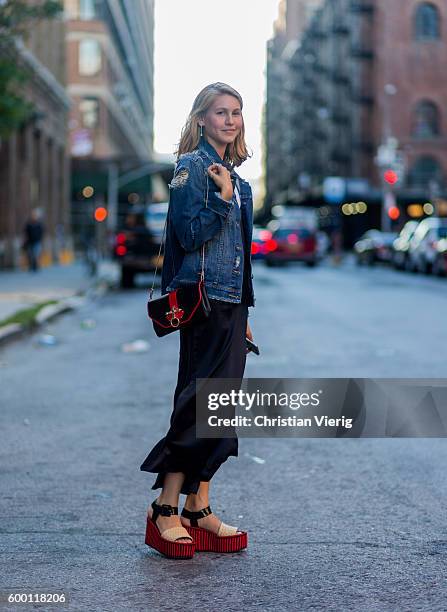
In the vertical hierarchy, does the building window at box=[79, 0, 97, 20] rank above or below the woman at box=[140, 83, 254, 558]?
above

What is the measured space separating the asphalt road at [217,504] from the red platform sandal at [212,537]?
0.05 metres

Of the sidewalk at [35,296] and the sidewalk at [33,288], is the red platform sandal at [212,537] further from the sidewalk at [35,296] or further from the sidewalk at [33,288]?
the sidewalk at [33,288]

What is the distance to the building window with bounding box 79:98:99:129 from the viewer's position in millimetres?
74812

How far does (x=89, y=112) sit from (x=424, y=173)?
878 inches

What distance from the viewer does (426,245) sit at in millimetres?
39250

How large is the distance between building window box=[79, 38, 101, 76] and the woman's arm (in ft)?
236

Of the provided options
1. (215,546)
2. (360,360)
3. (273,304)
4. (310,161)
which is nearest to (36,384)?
(360,360)

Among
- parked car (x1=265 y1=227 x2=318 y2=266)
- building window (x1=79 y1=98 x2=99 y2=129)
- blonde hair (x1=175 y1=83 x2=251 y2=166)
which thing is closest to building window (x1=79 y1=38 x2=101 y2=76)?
building window (x1=79 y1=98 x2=99 y2=129)

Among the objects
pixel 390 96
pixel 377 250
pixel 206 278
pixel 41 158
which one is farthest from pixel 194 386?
pixel 390 96

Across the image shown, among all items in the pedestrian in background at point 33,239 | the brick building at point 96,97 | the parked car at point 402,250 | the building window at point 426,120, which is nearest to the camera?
the pedestrian in background at point 33,239

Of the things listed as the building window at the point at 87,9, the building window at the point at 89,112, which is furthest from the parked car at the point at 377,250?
the building window at the point at 87,9

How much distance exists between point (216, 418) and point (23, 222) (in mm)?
37240

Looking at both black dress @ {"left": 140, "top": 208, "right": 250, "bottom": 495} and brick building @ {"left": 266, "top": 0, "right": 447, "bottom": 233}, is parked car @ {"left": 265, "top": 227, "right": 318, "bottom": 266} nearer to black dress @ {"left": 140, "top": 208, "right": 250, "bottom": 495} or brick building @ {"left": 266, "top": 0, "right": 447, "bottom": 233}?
brick building @ {"left": 266, "top": 0, "right": 447, "bottom": 233}

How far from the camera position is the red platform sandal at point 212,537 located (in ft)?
15.1
